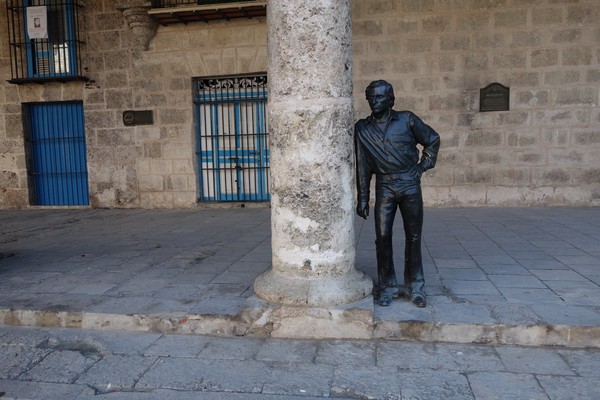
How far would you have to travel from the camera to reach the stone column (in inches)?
139

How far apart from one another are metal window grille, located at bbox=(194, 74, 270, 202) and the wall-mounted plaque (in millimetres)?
4152

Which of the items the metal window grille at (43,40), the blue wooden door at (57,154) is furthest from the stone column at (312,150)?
the blue wooden door at (57,154)

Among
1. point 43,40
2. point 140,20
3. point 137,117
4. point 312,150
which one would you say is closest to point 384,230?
point 312,150

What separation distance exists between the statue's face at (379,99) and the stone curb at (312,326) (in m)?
1.47

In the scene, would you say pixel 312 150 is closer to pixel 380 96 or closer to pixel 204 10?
pixel 380 96

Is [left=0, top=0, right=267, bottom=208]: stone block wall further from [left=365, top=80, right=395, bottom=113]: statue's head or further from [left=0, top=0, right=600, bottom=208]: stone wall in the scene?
[left=365, top=80, right=395, bottom=113]: statue's head

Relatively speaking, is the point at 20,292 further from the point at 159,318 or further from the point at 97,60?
the point at 97,60

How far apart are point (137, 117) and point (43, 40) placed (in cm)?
269

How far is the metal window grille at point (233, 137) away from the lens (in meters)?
9.77

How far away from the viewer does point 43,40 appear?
10188 millimetres

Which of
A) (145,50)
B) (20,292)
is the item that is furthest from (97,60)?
(20,292)

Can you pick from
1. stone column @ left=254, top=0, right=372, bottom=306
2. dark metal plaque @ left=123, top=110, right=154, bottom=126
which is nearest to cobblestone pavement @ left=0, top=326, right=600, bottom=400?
stone column @ left=254, top=0, right=372, bottom=306

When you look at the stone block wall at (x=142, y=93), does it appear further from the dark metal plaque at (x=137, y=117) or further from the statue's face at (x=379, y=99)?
the statue's face at (x=379, y=99)

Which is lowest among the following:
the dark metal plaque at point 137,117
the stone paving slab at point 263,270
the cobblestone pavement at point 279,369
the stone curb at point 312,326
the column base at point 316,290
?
the cobblestone pavement at point 279,369
